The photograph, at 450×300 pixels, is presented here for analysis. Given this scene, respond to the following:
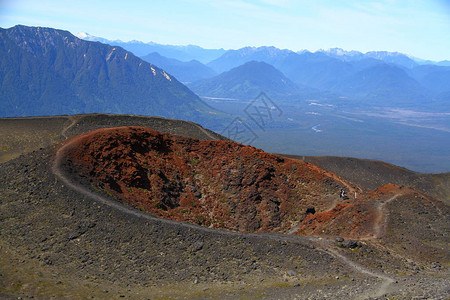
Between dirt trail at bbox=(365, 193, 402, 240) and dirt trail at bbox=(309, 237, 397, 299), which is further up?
dirt trail at bbox=(365, 193, 402, 240)

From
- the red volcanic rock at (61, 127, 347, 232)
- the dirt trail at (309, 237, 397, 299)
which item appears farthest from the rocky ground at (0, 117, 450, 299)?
the red volcanic rock at (61, 127, 347, 232)

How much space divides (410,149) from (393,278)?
20115cm

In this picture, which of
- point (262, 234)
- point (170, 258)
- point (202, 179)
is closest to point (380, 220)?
point (262, 234)

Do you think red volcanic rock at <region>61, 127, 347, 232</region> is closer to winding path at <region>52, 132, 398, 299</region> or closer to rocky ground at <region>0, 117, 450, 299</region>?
winding path at <region>52, 132, 398, 299</region>

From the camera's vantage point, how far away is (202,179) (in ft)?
114

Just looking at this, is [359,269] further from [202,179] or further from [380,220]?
[202,179]

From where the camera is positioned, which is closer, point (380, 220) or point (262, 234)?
point (262, 234)

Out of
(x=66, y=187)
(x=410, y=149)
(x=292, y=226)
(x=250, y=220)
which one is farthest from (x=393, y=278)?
(x=410, y=149)

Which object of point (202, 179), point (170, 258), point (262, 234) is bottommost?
point (170, 258)

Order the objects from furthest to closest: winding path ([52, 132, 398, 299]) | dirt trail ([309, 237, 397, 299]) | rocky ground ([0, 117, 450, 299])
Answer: winding path ([52, 132, 398, 299]), rocky ground ([0, 117, 450, 299]), dirt trail ([309, 237, 397, 299])

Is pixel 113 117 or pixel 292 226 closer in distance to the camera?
pixel 292 226

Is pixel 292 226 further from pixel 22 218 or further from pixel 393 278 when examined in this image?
pixel 22 218

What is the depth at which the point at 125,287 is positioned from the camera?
17453 mm

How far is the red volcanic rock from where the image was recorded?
95.9 ft
